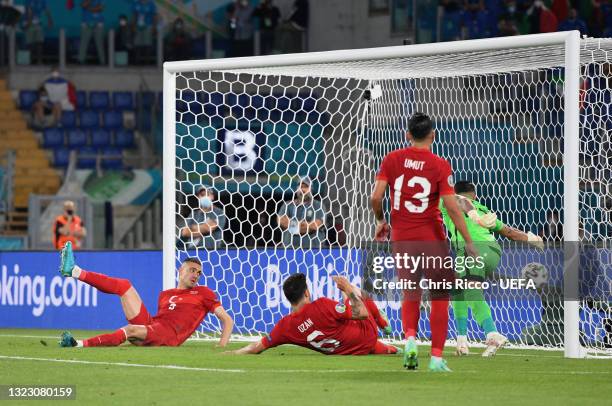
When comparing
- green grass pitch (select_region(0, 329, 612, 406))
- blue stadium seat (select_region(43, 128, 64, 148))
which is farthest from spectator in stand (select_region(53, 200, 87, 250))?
green grass pitch (select_region(0, 329, 612, 406))

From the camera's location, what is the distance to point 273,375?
9.05 metres

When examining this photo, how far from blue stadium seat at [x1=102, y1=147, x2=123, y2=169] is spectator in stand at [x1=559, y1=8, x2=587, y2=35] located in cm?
881

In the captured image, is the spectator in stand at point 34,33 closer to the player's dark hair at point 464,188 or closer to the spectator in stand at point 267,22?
the spectator in stand at point 267,22

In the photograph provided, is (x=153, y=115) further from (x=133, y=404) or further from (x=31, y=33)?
(x=133, y=404)

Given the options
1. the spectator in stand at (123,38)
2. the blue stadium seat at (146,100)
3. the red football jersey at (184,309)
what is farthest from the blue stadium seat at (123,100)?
the red football jersey at (184,309)

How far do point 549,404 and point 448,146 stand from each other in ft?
28.9

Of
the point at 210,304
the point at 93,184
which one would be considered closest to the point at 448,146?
the point at 210,304

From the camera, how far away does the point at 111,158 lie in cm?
2644

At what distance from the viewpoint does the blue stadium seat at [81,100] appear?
1096 inches

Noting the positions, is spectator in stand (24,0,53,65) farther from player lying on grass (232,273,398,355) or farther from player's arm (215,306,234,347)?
player lying on grass (232,273,398,355)

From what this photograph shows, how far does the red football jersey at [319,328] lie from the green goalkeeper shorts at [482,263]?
1033mm

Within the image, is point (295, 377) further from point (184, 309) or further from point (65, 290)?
point (65, 290)

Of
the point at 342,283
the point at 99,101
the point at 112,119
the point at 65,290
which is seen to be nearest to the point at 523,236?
the point at 342,283

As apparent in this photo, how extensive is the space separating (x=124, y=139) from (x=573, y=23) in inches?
367
